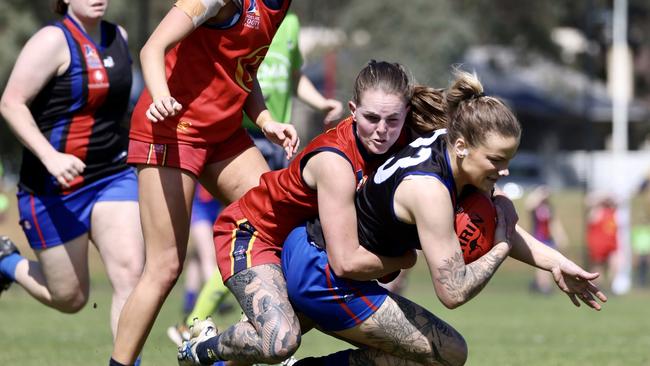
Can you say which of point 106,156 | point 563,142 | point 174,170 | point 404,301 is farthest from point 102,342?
point 563,142

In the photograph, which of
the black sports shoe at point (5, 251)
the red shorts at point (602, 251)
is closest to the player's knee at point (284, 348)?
the black sports shoe at point (5, 251)

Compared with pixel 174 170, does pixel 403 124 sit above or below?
above

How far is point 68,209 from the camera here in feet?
19.4

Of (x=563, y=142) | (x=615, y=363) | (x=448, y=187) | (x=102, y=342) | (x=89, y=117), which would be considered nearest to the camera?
(x=448, y=187)

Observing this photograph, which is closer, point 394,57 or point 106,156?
point 106,156

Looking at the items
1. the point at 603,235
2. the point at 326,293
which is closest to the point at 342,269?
the point at 326,293

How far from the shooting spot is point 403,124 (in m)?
4.75

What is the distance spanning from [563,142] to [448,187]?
42702 mm

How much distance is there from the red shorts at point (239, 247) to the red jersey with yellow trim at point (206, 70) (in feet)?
1.44

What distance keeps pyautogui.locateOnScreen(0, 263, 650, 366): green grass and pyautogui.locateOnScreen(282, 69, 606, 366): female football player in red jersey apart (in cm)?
250

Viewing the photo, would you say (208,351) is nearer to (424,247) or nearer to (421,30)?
(424,247)

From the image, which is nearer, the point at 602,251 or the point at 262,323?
the point at 262,323

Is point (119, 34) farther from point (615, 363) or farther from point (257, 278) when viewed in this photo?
point (615, 363)

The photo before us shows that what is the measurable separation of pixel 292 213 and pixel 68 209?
63.3 inches
